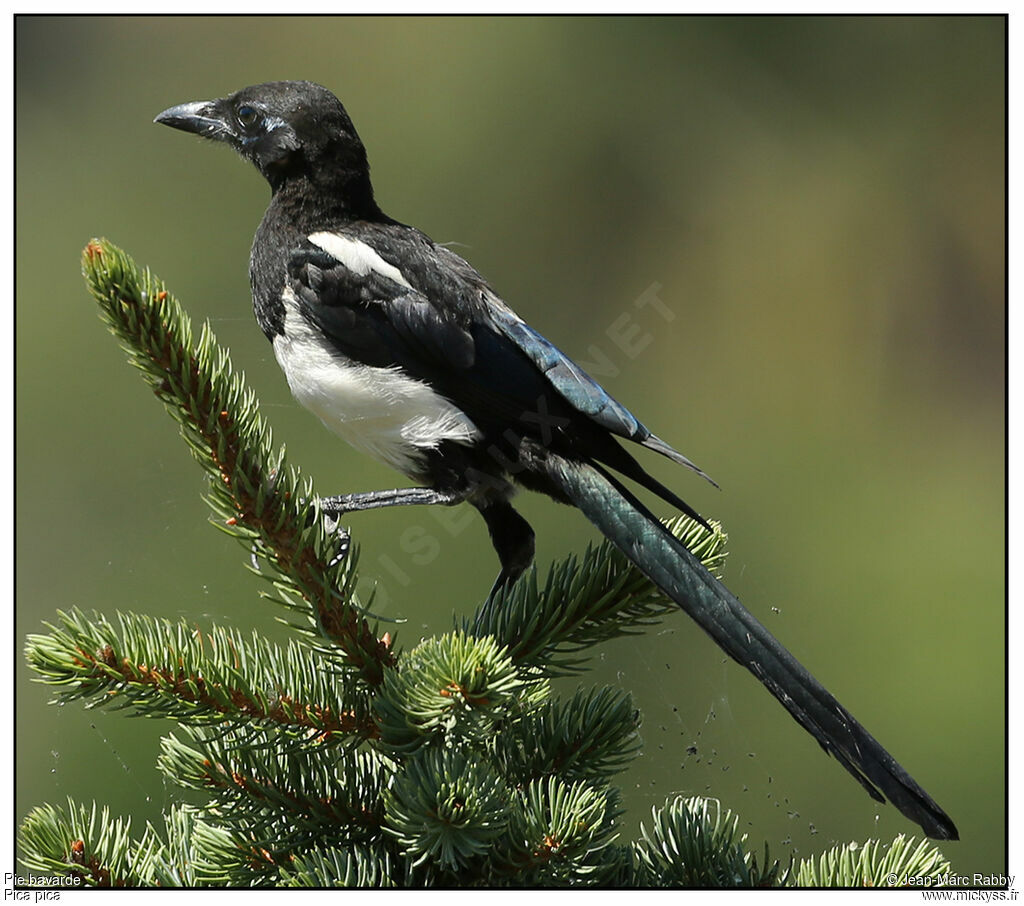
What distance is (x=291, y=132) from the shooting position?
124cm

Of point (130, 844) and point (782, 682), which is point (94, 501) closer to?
point (130, 844)

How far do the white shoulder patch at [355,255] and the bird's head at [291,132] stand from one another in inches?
3.4

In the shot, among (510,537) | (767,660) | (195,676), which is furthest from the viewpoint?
(510,537)

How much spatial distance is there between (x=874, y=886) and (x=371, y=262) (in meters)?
0.73

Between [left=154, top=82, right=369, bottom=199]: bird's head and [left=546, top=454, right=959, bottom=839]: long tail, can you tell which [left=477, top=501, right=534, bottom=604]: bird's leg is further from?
[left=154, top=82, right=369, bottom=199]: bird's head

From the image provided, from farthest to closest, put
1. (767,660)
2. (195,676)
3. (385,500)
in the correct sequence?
(385,500)
(767,660)
(195,676)

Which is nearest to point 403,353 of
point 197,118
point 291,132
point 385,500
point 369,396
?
point 369,396

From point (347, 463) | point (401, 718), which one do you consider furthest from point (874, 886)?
point (347, 463)

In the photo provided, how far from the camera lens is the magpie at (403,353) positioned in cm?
107

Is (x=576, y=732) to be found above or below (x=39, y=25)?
below

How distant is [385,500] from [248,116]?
481mm

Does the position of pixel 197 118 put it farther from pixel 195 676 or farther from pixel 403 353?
pixel 195 676

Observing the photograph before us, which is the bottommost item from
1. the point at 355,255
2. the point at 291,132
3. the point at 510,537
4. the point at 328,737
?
the point at 328,737

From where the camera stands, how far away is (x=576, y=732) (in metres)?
0.85
